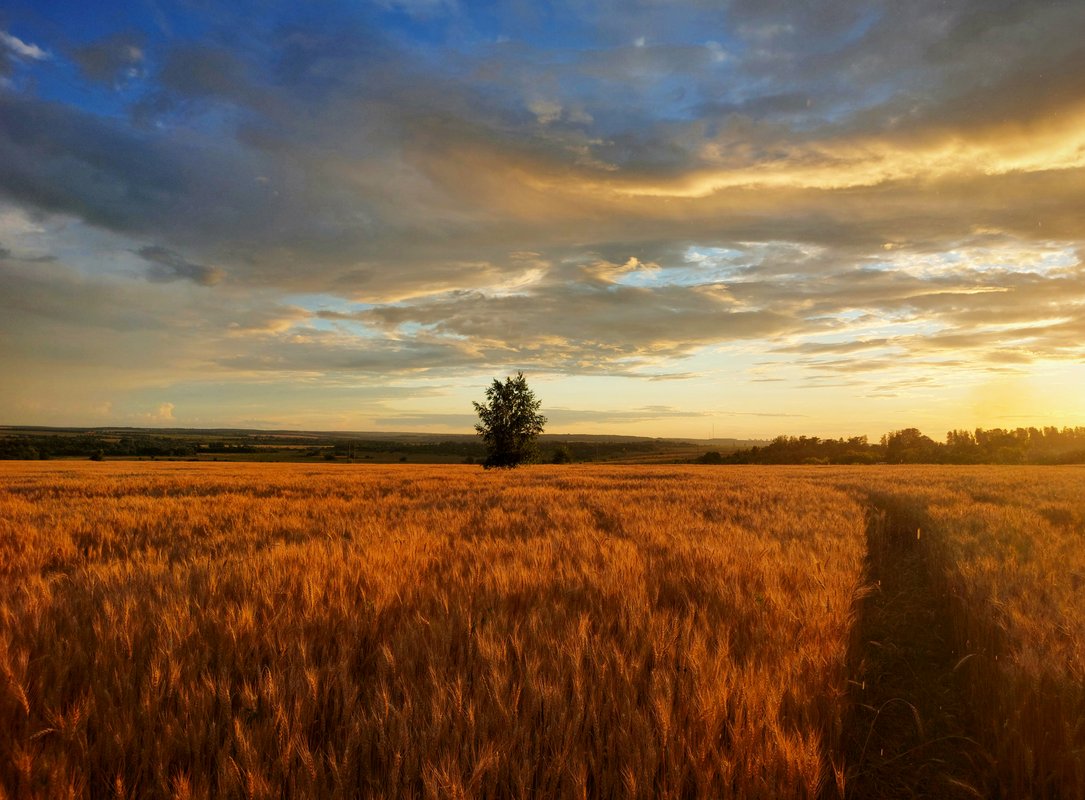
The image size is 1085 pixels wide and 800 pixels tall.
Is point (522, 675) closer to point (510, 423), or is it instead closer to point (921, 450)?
point (510, 423)

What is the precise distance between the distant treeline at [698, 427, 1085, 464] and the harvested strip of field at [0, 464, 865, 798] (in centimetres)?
9810

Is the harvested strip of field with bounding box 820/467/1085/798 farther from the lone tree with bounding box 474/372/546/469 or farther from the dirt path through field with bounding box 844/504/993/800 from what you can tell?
the lone tree with bounding box 474/372/546/469

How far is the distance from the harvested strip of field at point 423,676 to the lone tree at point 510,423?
40675mm

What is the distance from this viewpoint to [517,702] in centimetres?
255

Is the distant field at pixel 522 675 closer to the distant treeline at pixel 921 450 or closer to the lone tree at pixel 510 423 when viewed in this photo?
the lone tree at pixel 510 423

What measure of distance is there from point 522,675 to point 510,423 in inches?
1733

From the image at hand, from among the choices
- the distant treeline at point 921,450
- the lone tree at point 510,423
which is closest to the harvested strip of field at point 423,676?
the lone tree at point 510,423

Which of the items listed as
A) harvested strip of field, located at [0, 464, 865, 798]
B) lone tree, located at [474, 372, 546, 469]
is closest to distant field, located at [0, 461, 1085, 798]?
harvested strip of field, located at [0, 464, 865, 798]

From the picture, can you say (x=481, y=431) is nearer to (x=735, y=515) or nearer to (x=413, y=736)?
(x=735, y=515)

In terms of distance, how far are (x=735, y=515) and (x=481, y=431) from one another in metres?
36.3

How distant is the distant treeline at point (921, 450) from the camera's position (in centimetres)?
8664

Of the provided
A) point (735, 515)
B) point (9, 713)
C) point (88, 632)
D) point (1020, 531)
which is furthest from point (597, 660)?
point (1020, 531)

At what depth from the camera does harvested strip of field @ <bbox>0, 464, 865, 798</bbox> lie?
6.95 feet

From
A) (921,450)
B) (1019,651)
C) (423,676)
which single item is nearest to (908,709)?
(1019,651)
